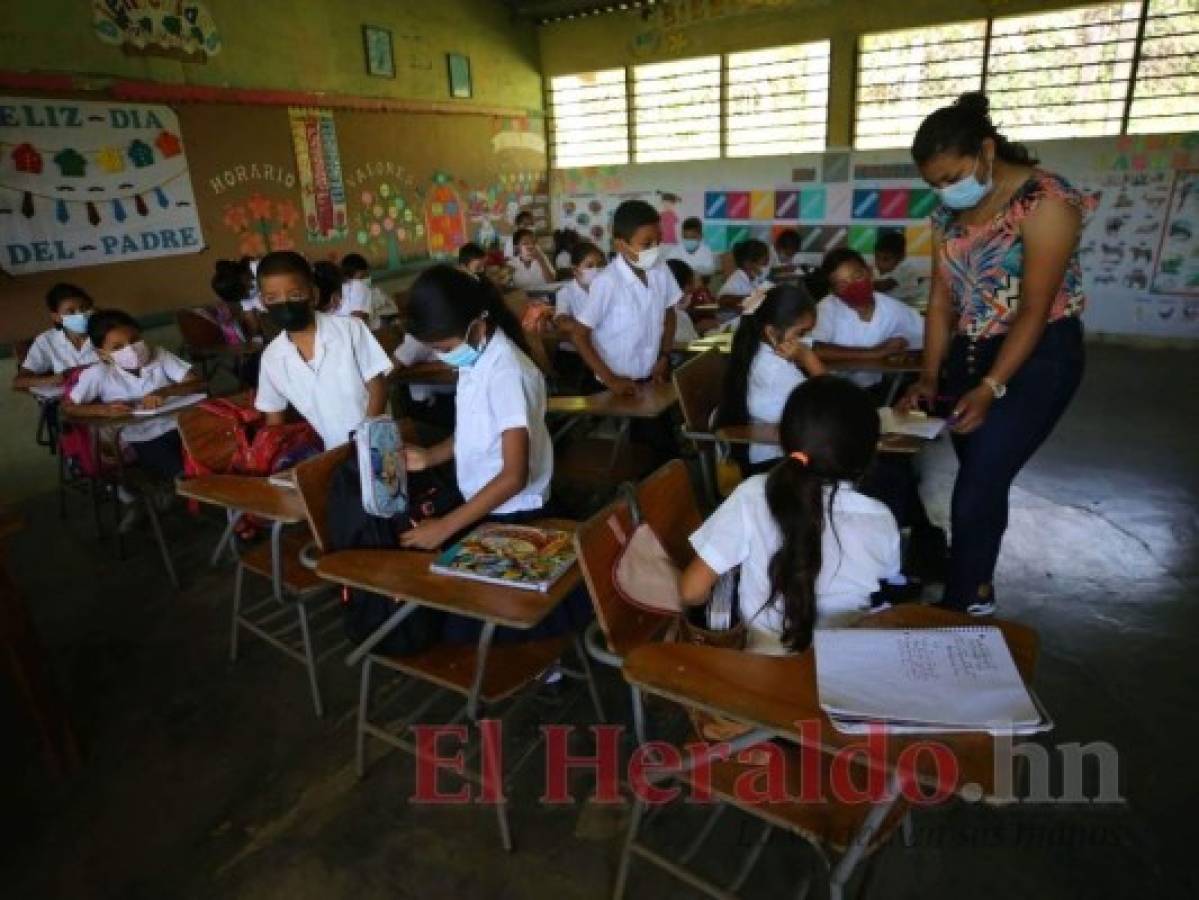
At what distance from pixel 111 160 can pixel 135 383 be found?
2257 mm

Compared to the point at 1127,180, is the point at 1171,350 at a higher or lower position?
lower

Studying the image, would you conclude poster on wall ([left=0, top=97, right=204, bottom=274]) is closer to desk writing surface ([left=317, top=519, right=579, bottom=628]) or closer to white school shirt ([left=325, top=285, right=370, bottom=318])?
white school shirt ([left=325, top=285, right=370, bottom=318])

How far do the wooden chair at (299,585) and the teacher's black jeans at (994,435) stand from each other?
1.69 m

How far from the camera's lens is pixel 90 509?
13.0ft

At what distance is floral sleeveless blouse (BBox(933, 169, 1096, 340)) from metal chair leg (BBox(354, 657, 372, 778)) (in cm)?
185

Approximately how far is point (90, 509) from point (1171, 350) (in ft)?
26.0

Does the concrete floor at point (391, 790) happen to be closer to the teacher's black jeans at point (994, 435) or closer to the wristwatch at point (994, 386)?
the teacher's black jeans at point (994, 435)

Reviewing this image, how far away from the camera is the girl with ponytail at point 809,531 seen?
1275 millimetres

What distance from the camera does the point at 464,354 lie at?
177 cm

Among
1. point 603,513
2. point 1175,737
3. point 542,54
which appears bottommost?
point 1175,737

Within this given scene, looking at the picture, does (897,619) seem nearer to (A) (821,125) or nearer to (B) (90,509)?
(B) (90,509)

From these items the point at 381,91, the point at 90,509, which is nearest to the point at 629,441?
the point at 90,509

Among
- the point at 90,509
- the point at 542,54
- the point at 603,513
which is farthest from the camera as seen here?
the point at 542,54

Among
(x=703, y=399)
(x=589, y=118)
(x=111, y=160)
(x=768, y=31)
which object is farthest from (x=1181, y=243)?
(x=111, y=160)
